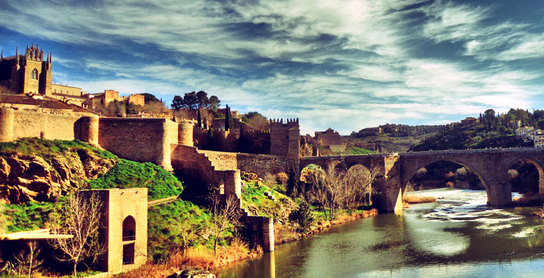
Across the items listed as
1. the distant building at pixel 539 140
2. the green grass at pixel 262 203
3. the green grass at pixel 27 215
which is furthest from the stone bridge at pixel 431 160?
the green grass at pixel 27 215

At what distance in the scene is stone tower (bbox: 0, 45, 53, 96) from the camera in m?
48.0

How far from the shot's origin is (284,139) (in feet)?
154

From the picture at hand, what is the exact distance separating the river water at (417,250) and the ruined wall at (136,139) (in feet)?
40.8

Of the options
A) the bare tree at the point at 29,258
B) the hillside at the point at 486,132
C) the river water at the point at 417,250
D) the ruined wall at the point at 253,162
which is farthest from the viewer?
the hillside at the point at 486,132

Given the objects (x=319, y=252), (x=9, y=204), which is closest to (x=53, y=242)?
(x=9, y=204)

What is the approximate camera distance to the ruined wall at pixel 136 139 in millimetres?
31672

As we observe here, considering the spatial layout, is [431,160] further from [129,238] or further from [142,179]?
[129,238]

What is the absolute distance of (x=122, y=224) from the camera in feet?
68.3

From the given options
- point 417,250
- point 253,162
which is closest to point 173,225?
point 417,250

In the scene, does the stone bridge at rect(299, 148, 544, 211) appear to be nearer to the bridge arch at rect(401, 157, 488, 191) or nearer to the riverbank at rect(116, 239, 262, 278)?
the bridge arch at rect(401, 157, 488, 191)

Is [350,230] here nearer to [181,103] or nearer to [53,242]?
[53,242]

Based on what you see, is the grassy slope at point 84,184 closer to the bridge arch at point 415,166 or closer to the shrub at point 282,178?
the shrub at point 282,178

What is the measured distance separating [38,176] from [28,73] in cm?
3080

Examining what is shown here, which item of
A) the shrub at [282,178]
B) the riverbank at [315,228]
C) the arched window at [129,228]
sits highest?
the shrub at [282,178]
